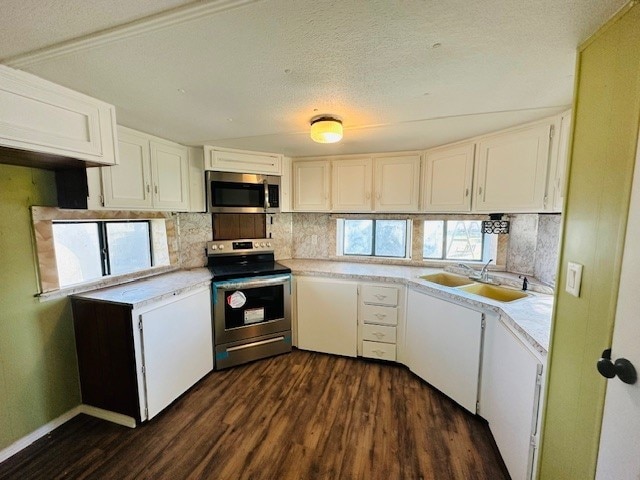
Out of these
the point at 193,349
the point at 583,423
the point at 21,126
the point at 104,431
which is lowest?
the point at 104,431

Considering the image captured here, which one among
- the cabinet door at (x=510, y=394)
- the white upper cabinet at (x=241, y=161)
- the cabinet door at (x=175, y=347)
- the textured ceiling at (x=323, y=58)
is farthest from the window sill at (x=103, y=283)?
the cabinet door at (x=510, y=394)

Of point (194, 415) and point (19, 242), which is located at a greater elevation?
point (19, 242)

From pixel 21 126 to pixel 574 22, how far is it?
2.24 meters

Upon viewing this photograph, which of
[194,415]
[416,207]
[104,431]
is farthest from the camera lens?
[416,207]

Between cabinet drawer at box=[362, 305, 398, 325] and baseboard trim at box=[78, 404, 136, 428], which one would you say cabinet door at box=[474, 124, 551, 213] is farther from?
baseboard trim at box=[78, 404, 136, 428]

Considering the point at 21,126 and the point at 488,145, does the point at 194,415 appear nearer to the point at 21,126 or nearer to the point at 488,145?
the point at 21,126

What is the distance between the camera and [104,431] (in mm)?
1778

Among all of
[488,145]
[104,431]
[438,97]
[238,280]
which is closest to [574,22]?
[438,97]

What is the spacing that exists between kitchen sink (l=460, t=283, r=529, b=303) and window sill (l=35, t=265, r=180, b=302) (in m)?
2.70

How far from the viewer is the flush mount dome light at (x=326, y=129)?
5.60ft

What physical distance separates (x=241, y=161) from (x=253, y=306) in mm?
1457

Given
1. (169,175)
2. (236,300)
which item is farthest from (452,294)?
(169,175)

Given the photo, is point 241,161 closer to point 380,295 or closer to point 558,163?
point 380,295

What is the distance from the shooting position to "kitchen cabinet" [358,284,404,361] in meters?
2.46
